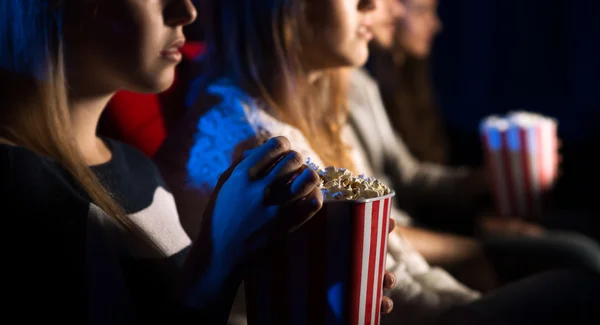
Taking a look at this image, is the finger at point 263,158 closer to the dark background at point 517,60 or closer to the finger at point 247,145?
Result: the finger at point 247,145

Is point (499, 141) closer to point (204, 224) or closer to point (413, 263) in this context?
point (413, 263)

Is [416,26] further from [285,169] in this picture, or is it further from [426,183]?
[285,169]

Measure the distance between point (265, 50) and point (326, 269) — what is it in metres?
0.54

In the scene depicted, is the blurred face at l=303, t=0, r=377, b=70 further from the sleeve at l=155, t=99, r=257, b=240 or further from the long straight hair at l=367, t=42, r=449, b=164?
the long straight hair at l=367, t=42, r=449, b=164

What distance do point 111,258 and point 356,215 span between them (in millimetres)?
287

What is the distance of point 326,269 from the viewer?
0.67 meters

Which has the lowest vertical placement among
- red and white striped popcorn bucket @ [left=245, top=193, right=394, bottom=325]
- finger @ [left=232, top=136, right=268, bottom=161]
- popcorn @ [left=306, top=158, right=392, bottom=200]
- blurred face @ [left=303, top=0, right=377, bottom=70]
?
red and white striped popcorn bucket @ [left=245, top=193, right=394, bottom=325]

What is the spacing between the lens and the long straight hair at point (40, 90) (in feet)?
2.28

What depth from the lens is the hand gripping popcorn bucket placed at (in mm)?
659

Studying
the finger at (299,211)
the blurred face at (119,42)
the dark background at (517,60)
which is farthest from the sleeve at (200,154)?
the dark background at (517,60)

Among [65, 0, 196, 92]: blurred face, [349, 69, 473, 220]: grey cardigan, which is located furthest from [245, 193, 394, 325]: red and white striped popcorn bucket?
[349, 69, 473, 220]: grey cardigan

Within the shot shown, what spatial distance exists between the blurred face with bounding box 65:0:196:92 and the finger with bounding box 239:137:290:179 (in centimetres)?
23

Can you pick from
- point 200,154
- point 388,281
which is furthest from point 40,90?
point 388,281

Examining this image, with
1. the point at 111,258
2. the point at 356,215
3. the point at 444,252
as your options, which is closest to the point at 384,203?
the point at 356,215
